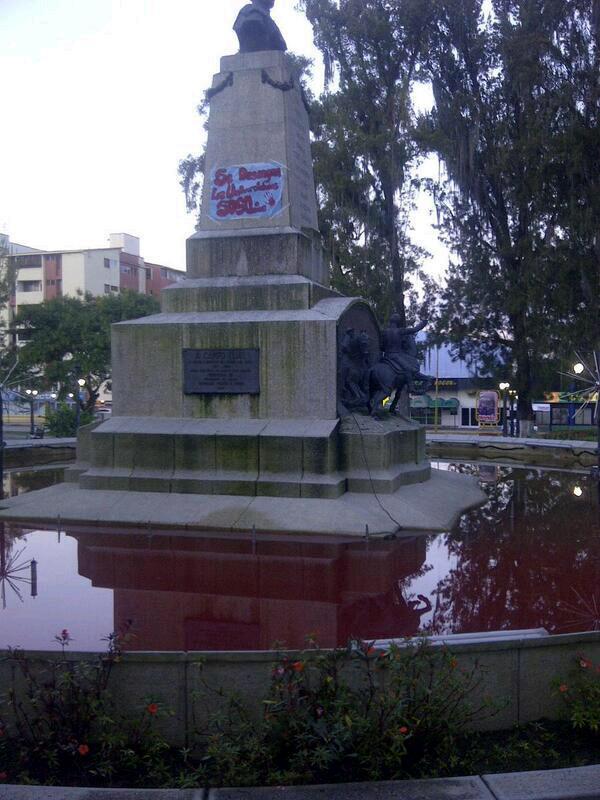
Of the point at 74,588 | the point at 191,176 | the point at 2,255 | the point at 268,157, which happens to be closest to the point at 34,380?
the point at 2,255

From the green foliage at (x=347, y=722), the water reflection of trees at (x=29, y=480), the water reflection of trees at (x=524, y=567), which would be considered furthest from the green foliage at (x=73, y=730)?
the water reflection of trees at (x=29, y=480)

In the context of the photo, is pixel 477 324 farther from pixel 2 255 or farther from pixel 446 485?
pixel 2 255

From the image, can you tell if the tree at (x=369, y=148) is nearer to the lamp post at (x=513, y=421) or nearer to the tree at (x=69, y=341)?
the lamp post at (x=513, y=421)

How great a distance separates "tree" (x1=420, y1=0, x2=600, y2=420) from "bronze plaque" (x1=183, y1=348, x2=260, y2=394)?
2064cm

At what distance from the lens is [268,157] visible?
558 inches

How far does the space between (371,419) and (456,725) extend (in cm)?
860

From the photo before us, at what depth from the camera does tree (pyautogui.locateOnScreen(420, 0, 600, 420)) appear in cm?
3012

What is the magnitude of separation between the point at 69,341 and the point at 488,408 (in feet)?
86.7

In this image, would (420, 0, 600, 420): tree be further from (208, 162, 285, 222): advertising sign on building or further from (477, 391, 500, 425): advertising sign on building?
(208, 162, 285, 222): advertising sign on building

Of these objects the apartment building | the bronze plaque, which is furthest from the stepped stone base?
the apartment building

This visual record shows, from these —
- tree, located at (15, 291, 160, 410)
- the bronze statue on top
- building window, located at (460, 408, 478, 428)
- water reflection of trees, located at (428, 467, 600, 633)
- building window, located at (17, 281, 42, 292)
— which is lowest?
building window, located at (460, 408, 478, 428)

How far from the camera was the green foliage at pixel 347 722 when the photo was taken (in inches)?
162

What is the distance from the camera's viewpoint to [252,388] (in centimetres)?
1286

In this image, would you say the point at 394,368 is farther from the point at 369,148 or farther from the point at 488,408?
the point at 488,408
